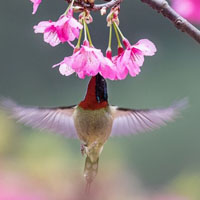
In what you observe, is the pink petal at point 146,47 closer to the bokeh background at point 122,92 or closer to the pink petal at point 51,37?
the pink petal at point 51,37

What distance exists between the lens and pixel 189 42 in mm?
3982

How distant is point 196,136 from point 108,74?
262cm

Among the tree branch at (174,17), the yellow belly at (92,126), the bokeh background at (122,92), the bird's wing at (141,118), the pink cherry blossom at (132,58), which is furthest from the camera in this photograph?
the bokeh background at (122,92)

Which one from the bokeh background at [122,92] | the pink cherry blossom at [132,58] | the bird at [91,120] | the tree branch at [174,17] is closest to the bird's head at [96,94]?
the bird at [91,120]

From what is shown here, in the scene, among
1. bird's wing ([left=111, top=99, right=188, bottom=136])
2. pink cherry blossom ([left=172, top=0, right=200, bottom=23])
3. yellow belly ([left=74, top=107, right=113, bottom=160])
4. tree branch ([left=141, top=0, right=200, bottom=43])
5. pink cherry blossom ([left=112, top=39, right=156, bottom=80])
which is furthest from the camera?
pink cherry blossom ([left=172, top=0, right=200, bottom=23])

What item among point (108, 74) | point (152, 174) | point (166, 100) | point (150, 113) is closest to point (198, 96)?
point (166, 100)

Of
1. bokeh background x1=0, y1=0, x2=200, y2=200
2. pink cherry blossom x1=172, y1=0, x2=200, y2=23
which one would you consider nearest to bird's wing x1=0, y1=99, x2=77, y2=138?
pink cherry blossom x1=172, y1=0, x2=200, y2=23

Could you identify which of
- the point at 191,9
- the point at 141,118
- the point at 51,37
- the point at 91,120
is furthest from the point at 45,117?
the point at 191,9

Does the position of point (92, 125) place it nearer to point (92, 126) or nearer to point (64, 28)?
point (92, 126)

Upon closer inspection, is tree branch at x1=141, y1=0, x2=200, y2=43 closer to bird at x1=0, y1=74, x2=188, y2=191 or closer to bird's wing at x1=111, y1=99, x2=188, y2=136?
bird's wing at x1=111, y1=99, x2=188, y2=136

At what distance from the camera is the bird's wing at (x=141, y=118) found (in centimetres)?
103

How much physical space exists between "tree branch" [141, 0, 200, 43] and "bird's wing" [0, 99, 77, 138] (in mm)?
385

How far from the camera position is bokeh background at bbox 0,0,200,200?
221cm

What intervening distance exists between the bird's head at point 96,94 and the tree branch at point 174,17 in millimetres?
294
